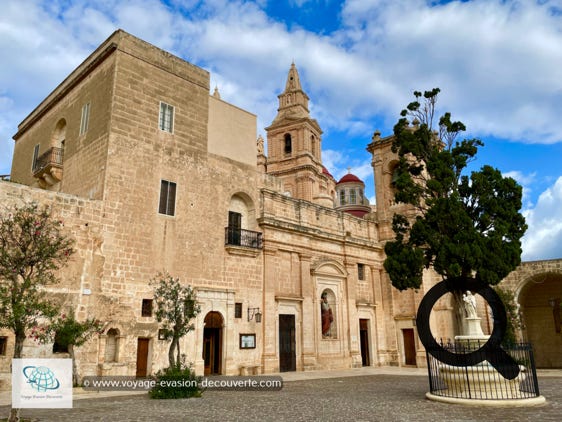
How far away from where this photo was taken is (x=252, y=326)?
63.1 ft

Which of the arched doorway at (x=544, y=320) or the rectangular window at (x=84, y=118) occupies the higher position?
the rectangular window at (x=84, y=118)

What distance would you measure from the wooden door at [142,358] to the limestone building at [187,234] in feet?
0.11

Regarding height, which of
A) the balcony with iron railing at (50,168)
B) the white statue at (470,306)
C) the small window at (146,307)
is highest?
the balcony with iron railing at (50,168)

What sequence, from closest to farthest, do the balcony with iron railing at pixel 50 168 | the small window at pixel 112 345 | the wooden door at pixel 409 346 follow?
the small window at pixel 112 345 → the balcony with iron railing at pixel 50 168 → the wooden door at pixel 409 346

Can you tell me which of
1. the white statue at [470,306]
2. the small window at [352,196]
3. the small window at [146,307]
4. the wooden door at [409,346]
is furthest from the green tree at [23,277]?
the small window at [352,196]

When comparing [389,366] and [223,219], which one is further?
[389,366]

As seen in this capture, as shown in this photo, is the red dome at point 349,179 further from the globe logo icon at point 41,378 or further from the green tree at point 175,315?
the globe logo icon at point 41,378

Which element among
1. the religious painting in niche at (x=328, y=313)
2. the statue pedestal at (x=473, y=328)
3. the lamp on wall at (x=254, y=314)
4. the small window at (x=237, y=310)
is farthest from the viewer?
the religious painting in niche at (x=328, y=313)

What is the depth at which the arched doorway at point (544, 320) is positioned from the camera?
25625 millimetres

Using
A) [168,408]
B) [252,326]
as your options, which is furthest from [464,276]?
[252,326]

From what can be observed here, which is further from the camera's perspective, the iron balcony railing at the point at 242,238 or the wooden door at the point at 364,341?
the wooden door at the point at 364,341

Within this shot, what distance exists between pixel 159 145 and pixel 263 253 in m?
6.51

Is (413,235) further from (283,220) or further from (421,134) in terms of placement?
(283,220)

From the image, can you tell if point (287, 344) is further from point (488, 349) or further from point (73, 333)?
point (488, 349)
